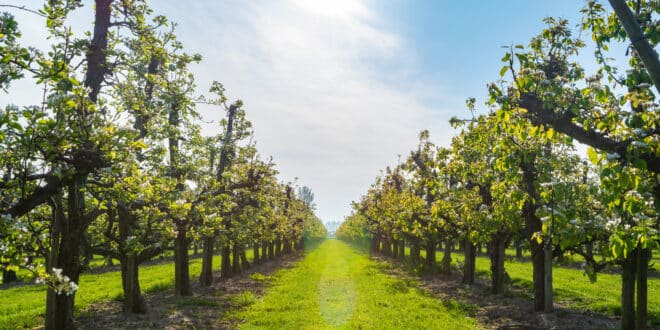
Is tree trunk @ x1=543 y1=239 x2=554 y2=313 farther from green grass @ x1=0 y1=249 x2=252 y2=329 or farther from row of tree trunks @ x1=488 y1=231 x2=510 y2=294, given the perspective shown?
green grass @ x1=0 y1=249 x2=252 y2=329

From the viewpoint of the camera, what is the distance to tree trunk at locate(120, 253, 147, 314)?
51.3 feet

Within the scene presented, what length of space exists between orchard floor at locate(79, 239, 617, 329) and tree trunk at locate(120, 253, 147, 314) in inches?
19.3

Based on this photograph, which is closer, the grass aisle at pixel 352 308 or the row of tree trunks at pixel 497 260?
the grass aisle at pixel 352 308

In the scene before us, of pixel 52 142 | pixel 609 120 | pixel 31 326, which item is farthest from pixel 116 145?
pixel 31 326

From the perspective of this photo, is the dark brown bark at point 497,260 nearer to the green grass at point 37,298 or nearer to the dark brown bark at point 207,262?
the dark brown bark at point 207,262

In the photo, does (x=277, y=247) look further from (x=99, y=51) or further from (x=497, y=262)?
(x=99, y=51)

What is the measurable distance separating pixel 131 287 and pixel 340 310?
9045 mm

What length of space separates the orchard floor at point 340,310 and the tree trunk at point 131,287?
1.61ft

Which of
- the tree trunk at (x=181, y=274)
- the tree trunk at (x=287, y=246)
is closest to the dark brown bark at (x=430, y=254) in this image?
the tree trunk at (x=181, y=274)

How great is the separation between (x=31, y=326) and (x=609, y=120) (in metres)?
19.3

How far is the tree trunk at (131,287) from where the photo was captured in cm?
1565

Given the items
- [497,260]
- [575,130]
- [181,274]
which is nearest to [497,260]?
[497,260]

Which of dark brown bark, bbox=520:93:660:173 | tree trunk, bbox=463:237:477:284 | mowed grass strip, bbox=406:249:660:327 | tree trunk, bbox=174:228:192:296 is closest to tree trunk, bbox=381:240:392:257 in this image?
mowed grass strip, bbox=406:249:660:327

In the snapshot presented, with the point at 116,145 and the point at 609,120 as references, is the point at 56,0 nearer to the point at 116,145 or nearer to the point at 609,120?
the point at 116,145
